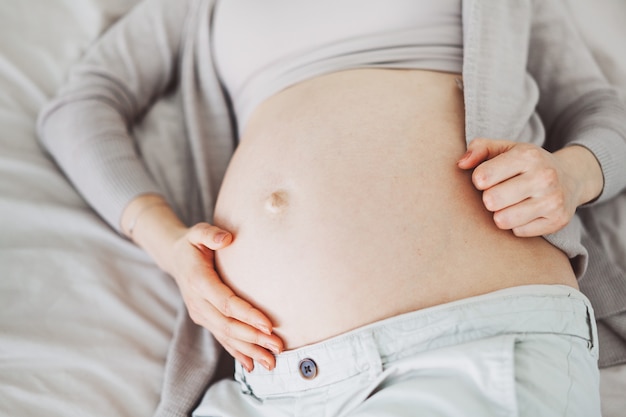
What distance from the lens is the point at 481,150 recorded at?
681 mm

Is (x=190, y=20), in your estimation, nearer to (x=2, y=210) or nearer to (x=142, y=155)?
(x=142, y=155)

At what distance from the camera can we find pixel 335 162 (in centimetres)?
71

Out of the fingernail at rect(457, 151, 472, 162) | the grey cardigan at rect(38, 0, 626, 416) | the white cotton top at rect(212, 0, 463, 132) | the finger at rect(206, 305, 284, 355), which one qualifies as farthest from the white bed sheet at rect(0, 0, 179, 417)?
the fingernail at rect(457, 151, 472, 162)

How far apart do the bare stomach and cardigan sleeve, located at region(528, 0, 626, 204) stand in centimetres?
24

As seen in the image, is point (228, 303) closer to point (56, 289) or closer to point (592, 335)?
point (56, 289)

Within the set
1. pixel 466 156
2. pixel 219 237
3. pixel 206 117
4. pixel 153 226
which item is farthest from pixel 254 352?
pixel 206 117

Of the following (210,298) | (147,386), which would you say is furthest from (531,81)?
(147,386)

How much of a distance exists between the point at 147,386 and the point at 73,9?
80 centimetres

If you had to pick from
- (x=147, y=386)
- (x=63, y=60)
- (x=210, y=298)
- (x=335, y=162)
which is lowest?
(x=147, y=386)

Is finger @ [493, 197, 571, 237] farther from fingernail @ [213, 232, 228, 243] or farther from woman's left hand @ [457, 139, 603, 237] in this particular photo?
fingernail @ [213, 232, 228, 243]

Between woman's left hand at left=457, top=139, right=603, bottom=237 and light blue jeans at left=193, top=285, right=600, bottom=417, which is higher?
woman's left hand at left=457, top=139, right=603, bottom=237

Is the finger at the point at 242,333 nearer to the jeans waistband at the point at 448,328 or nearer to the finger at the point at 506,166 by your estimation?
the jeans waistband at the point at 448,328

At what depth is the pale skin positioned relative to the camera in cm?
65

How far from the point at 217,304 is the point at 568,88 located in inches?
28.7
